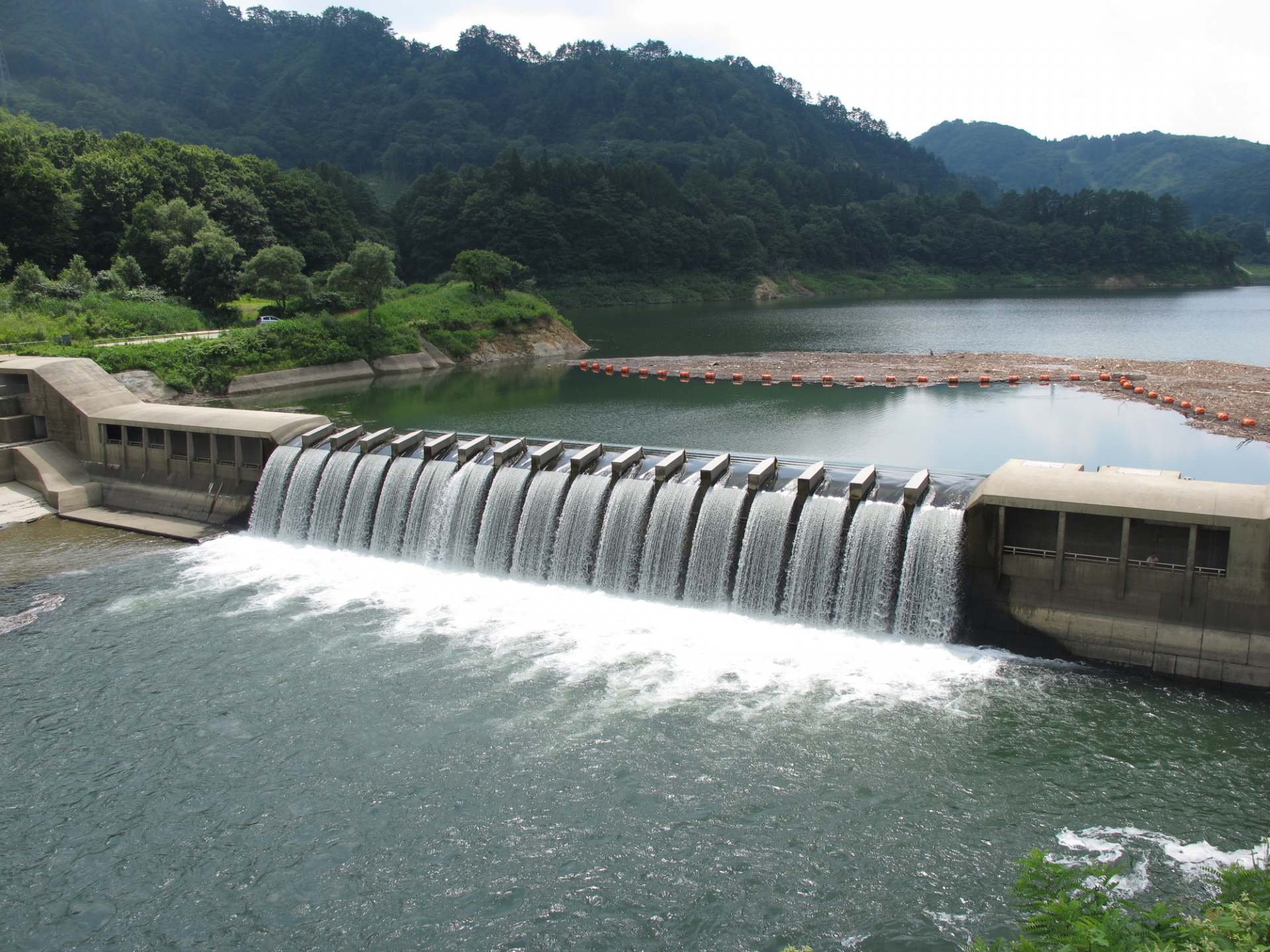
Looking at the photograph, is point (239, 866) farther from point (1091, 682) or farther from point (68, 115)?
point (68, 115)

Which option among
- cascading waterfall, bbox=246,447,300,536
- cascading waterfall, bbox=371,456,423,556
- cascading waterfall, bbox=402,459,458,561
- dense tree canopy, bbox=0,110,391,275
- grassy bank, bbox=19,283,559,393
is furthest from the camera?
dense tree canopy, bbox=0,110,391,275

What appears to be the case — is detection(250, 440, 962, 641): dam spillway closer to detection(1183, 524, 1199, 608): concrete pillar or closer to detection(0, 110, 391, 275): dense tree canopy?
detection(1183, 524, 1199, 608): concrete pillar

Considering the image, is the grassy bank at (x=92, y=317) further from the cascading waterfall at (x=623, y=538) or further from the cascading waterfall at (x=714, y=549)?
the cascading waterfall at (x=714, y=549)

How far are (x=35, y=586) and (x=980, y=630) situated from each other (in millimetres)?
22602

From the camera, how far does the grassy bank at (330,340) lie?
44.6 meters

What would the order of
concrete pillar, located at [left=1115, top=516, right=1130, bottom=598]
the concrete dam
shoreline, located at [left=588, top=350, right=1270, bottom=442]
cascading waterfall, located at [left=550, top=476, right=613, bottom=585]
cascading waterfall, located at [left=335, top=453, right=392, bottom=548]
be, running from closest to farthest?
the concrete dam → concrete pillar, located at [left=1115, top=516, right=1130, bottom=598] → cascading waterfall, located at [left=550, top=476, right=613, bottom=585] → cascading waterfall, located at [left=335, top=453, right=392, bottom=548] → shoreline, located at [left=588, top=350, right=1270, bottom=442]

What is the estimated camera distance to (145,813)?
14.4m

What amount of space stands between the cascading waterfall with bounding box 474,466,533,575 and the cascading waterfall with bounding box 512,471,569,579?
0.71ft

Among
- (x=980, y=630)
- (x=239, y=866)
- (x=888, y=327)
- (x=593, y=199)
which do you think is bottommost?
(x=239, y=866)

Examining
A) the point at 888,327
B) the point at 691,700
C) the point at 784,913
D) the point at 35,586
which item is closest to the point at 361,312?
the point at 35,586

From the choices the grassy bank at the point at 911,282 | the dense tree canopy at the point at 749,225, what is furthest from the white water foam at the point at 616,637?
the grassy bank at the point at 911,282

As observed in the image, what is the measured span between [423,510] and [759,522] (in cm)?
964

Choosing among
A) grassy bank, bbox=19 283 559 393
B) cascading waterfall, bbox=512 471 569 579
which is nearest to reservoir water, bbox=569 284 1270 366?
grassy bank, bbox=19 283 559 393

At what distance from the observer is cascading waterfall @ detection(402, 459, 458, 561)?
2534 cm
